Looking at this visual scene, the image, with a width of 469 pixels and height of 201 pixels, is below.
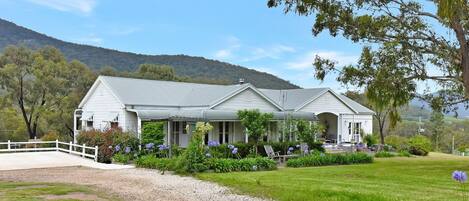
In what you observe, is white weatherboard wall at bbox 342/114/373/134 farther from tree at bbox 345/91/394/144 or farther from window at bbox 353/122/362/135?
tree at bbox 345/91/394/144

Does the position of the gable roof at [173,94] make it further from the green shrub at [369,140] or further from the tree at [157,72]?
the tree at [157,72]

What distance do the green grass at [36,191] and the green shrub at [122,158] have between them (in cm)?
789

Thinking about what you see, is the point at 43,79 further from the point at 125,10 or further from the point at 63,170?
the point at 63,170

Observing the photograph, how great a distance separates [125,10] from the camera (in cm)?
4288

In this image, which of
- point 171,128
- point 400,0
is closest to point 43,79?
point 171,128

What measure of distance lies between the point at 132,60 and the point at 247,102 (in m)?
49.7

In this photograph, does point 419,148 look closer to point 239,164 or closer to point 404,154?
point 404,154

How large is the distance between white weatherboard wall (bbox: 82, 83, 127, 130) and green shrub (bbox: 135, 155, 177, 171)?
9.35 m

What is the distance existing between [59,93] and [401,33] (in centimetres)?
3499

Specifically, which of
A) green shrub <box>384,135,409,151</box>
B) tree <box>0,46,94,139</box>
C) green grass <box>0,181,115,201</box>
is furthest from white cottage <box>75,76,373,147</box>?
green grass <box>0,181,115,201</box>

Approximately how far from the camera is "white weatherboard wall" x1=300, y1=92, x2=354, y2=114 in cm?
3756

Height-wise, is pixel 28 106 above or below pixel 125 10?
below

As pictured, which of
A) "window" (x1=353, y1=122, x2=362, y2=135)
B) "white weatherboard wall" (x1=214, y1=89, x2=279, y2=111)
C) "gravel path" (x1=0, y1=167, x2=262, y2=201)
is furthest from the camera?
"window" (x1=353, y1=122, x2=362, y2=135)

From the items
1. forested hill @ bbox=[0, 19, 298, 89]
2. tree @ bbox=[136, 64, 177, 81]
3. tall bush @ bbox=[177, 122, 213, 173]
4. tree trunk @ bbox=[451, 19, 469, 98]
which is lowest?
tall bush @ bbox=[177, 122, 213, 173]
